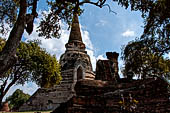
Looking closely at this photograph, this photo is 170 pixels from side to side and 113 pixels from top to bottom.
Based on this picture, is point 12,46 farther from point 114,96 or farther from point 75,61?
point 75,61

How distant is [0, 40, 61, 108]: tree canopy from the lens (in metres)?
19.1

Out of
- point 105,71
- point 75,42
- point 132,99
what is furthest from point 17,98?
point 132,99

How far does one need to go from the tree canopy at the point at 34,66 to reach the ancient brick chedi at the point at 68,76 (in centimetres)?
614

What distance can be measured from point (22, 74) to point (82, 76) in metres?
12.4

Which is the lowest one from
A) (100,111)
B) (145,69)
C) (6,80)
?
(100,111)

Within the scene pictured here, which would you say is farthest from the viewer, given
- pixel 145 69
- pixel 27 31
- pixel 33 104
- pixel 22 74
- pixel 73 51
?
pixel 73 51

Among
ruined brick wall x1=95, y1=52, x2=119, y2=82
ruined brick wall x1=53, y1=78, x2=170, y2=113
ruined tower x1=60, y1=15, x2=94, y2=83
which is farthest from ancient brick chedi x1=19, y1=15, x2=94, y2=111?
ruined brick wall x1=53, y1=78, x2=170, y2=113

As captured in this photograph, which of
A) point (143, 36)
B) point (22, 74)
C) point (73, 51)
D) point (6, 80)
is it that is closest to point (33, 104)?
point (22, 74)

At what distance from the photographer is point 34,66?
18.8m

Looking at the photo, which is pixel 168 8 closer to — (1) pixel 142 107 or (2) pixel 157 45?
(2) pixel 157 45

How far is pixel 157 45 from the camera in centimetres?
1534

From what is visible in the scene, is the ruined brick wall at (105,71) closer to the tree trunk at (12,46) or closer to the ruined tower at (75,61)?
the tree trunk at (12,46)

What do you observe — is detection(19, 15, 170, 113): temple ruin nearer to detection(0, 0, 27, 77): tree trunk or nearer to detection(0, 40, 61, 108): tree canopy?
detection(0, 0, 27, 77): tree trunk

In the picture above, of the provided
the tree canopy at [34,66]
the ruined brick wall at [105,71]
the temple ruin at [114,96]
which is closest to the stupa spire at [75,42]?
the tree canopy at [34,66]
